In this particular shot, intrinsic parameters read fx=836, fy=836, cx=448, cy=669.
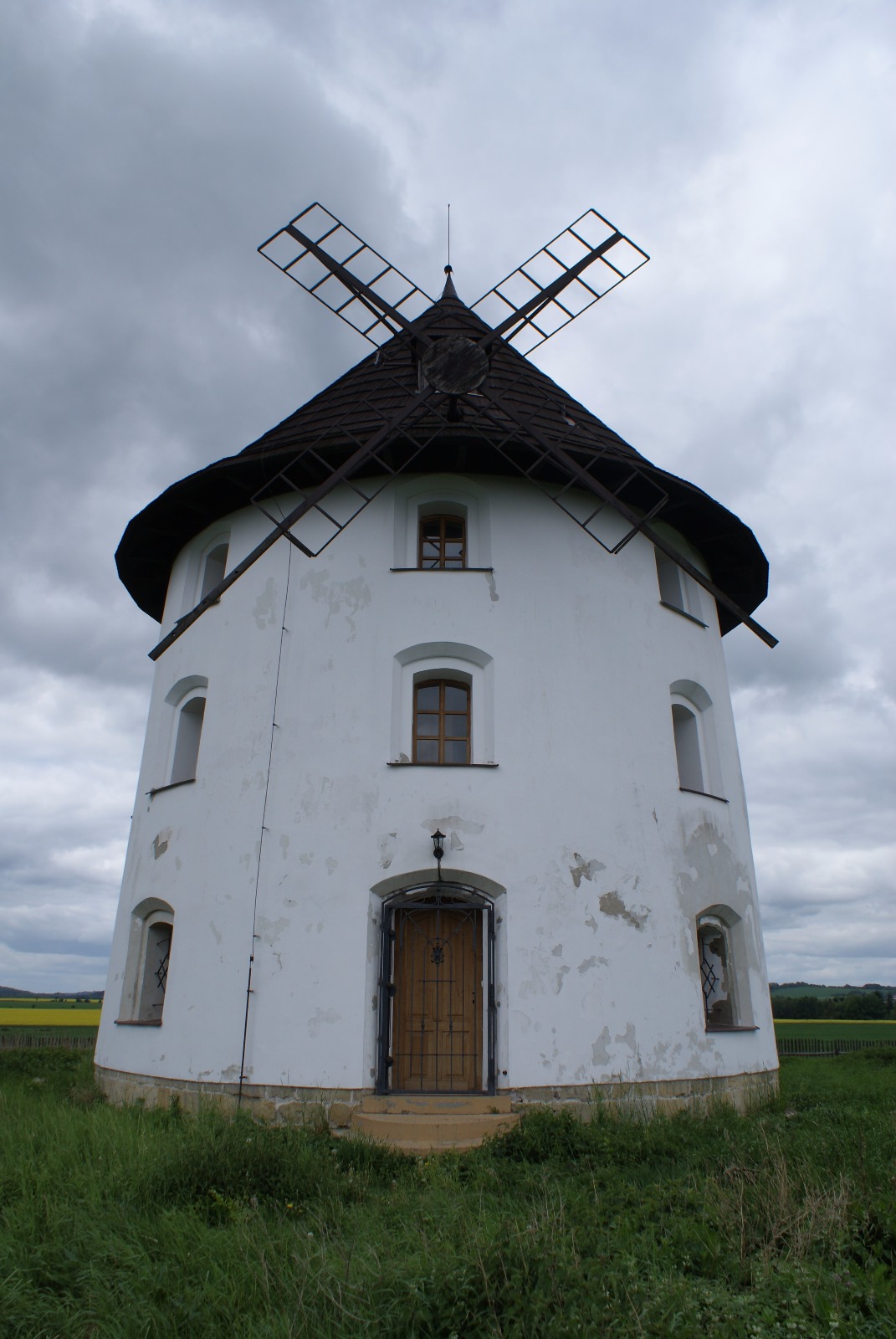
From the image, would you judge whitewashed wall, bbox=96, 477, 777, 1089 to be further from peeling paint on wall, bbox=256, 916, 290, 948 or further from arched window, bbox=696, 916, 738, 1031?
arched window, bbox=696, 916, 738, 1031

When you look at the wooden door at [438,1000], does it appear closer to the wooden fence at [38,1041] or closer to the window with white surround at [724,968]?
the window with white surround at [724,968]

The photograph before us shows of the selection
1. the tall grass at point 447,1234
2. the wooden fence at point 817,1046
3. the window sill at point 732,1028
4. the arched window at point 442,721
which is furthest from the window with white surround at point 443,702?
the wooden fence at point 817,1046

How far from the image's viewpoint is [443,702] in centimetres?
968

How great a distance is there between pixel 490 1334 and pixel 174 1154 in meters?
3.25

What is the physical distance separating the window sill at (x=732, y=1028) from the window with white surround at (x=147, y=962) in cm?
622

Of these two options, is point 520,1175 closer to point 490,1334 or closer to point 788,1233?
point 788,1233

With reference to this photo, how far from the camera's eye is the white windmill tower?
27.2 ft

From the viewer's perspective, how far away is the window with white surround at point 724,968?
979cm

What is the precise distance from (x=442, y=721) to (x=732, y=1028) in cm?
→ 475

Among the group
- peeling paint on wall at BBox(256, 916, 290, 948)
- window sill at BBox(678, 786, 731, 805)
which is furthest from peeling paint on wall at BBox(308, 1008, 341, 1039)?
window sill at BBox(678, 786, 731, 805)

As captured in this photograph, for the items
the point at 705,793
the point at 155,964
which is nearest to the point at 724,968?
the point at 705,793

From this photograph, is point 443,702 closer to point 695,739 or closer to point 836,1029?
point 695,739

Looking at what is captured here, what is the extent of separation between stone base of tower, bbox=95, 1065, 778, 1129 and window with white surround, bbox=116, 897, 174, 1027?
1223 millimetres

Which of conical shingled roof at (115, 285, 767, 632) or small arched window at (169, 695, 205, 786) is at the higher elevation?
conical shingled roof at (115, 285, 767, 632)
